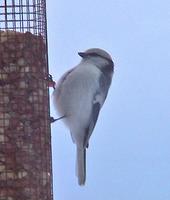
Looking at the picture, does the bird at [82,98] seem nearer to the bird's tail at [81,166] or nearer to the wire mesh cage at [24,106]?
the bird's tail at [81,166]

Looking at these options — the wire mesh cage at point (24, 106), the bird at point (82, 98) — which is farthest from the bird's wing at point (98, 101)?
the wire mesh cage at point (24, 106)

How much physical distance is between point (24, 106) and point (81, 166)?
2.32ft

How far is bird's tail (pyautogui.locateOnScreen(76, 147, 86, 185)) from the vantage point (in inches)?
197

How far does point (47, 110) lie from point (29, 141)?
0.88 feet

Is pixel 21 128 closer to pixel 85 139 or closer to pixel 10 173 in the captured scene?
pixel 10 173

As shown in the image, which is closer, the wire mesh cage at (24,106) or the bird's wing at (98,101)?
the wire mesh cage at (24,106)

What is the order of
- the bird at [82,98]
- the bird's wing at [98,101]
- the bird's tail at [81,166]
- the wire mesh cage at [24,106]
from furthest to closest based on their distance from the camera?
the bird's wing at [98,101]
the bird at [82,98]
the bird's tail at [81,166]
the wire mesh cage at [24,106]

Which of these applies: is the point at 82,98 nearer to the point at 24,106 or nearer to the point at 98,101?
the point at 98,101

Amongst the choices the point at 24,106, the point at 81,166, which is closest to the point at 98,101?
the point at 81,166

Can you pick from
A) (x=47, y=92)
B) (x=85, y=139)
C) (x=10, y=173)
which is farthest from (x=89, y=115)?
(x=10, y=173)

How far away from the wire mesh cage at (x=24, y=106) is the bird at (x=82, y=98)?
0.44m

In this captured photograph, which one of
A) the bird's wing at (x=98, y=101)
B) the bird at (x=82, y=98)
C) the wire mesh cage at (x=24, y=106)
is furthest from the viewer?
the bird's wing at (x=98, y=101)

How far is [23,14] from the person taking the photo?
15.6 ft

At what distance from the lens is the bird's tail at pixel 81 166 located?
5.00 metres
